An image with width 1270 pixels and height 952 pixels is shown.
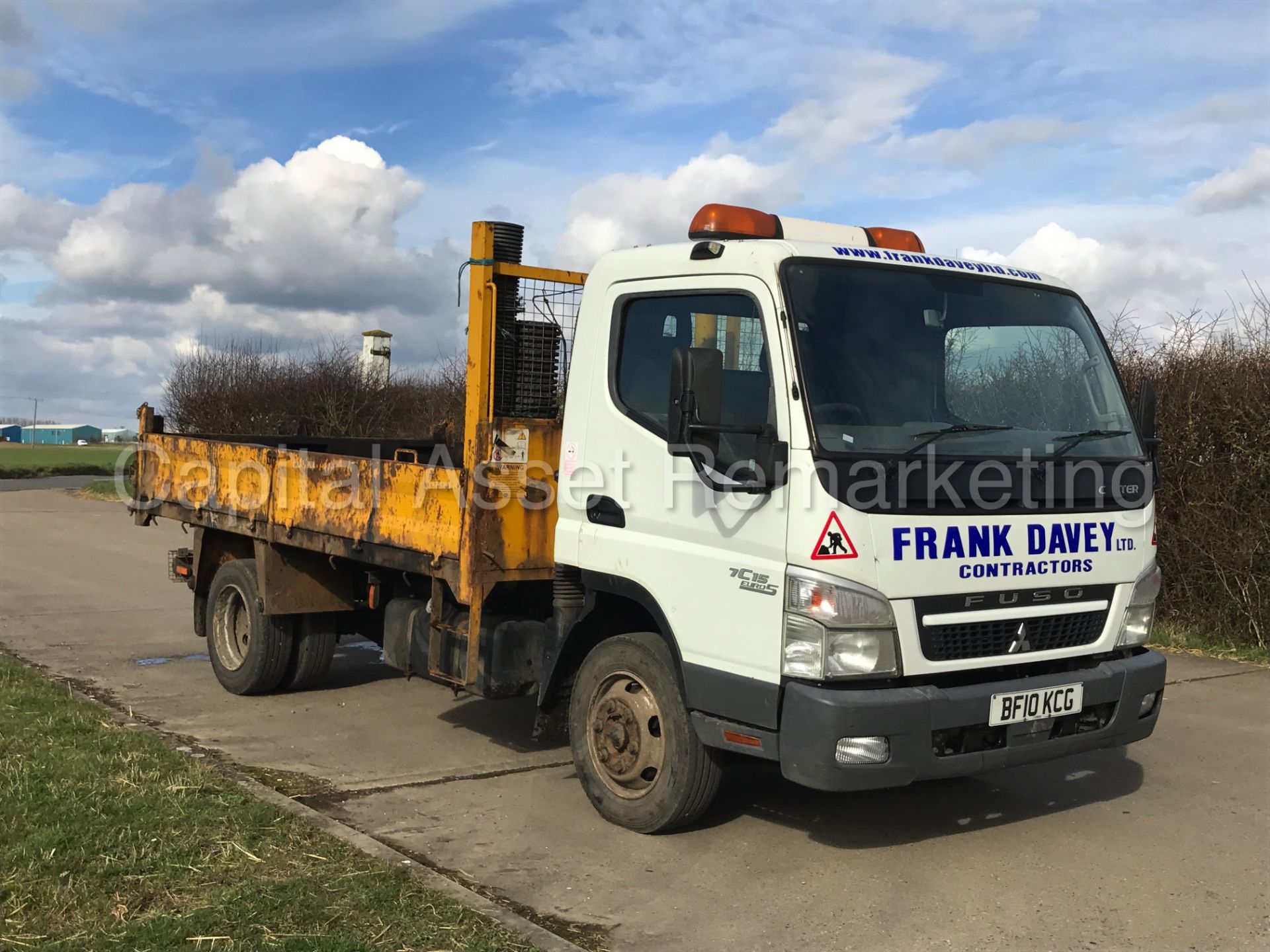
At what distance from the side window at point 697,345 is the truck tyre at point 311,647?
359cm

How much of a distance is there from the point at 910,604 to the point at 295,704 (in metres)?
4.81

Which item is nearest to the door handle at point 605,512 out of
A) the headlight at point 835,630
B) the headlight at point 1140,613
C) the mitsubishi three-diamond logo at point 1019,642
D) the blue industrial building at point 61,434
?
the headlight at point 835,630

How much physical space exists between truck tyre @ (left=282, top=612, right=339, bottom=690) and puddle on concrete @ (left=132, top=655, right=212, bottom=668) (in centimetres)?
129

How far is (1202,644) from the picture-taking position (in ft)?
33.1

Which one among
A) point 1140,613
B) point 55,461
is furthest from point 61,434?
point 1140,613

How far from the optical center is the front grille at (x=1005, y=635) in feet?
15.0

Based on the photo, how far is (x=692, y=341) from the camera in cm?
507

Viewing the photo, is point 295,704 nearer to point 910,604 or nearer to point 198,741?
point 198,741

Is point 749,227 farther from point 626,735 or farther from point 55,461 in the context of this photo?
point 55,461

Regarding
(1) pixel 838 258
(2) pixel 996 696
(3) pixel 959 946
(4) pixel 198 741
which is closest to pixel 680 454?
(1) pixel 838 258

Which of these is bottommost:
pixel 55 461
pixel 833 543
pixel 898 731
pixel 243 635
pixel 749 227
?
pixel 243 635

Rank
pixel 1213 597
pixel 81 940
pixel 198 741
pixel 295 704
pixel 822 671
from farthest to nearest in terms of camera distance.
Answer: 1. pixel 1213 597
2. pixel 295 704
3. pixel 198 741
4. pixel 822 671
5. pixel 81 940

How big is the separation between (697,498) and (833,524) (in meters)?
0.67

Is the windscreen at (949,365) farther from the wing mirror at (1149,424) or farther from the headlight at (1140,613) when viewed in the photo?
the headlight at (1140,613)
